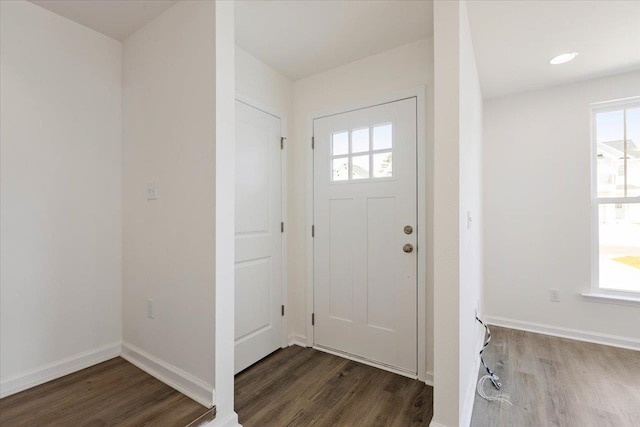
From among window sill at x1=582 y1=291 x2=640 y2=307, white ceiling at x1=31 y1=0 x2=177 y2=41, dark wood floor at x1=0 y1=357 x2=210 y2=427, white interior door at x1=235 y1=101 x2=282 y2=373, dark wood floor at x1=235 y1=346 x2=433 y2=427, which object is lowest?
dark wood floor at x1=235 y1=346 x2=433 y2=427

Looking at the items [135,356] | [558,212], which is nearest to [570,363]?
[558,212]

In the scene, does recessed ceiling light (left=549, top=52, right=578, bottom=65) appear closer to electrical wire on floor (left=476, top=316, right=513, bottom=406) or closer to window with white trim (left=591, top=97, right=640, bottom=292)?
window with white trim (left=591, top=97, right=640, bottom=292)

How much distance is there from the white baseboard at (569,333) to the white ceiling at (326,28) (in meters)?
2.92

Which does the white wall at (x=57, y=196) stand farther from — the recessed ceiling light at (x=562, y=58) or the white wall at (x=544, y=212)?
the white wall at (x=544, y=212)

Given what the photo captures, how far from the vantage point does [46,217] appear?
1.84 m

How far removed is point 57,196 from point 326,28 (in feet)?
6.84

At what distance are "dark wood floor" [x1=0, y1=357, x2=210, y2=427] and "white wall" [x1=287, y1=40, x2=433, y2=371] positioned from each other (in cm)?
123

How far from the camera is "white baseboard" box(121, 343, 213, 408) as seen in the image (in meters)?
1.61

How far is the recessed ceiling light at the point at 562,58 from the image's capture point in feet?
7.47

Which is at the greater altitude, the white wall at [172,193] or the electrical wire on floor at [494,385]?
the white wall at [172,193]

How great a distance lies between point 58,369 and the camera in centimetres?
185

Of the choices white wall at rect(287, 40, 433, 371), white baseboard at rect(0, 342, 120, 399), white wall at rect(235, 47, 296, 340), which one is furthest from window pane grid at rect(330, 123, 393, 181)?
white baseboard at rect(0, 342, 120, 399)

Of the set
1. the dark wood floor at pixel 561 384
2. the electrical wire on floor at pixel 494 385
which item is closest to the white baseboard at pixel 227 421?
the dark wood floor at pixel 561 384

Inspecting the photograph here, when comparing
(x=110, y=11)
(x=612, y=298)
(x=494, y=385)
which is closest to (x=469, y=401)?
(x=494, y=385)
